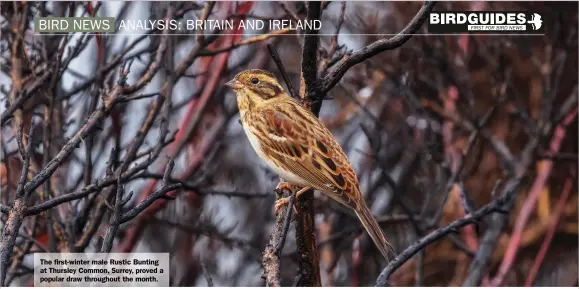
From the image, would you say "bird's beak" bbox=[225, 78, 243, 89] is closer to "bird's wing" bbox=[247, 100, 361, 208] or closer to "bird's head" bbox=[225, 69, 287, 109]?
"bird's head" bbox=[225, 69, 287, 109]

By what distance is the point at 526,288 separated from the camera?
162 inches

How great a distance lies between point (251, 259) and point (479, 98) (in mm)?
1969

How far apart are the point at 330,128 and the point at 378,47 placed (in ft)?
5.22

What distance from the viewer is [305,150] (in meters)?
3.75

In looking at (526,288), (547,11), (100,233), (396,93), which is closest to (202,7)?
(100,233)

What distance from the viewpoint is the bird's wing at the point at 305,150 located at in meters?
3.54

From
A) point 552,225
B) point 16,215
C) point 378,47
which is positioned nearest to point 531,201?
point 552,225

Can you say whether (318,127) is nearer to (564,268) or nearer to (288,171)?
(288,171)

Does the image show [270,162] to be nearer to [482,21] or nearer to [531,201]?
[482,21]

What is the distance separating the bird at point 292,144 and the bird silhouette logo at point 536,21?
1.34 m

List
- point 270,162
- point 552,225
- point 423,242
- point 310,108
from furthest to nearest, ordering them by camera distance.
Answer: point 552,225
point 270,162
point 310,108
point 423,242

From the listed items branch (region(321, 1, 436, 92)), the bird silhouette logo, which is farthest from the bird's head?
the bird silhouette logo

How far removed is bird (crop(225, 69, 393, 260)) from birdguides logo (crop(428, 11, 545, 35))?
959mm

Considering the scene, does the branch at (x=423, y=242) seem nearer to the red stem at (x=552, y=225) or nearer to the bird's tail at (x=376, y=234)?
the bird's tail at (x=376, y=234)
